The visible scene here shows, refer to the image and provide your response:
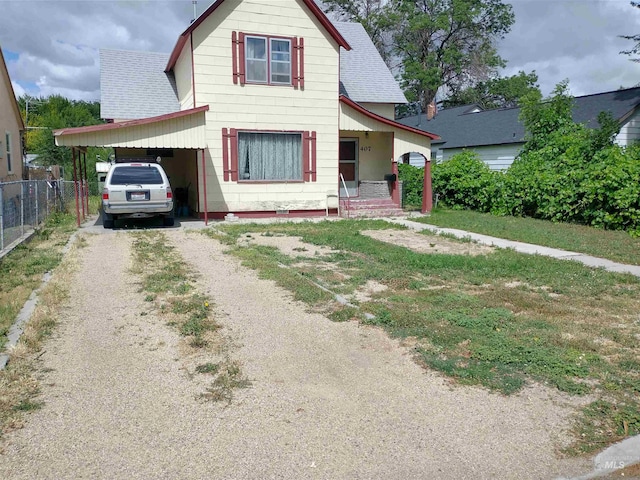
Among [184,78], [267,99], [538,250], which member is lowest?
[538,250]

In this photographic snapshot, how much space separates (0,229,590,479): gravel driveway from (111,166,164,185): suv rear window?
28.6ft

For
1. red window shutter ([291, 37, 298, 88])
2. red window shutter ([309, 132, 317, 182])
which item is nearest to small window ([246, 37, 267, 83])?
red window shutter ([291, 37, 298, 88])

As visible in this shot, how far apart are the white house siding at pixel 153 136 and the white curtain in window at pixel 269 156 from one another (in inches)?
69.2

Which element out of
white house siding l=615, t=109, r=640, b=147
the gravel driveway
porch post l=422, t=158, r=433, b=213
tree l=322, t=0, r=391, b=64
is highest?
tree l=322, t=0, r=391, b=64

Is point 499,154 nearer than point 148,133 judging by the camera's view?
No

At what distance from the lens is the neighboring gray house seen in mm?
21328

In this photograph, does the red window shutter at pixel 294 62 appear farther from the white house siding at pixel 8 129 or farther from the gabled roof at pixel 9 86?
the gabled roof at pixel 9 86

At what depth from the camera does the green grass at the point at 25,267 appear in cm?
655

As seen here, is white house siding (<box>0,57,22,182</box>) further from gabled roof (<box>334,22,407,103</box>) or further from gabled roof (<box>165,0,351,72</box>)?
gabled roof (<box>334,22,407,103</box>)

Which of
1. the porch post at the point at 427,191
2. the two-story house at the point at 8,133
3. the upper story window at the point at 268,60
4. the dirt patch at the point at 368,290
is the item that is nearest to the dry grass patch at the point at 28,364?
the dirt patch at the point at 368,290

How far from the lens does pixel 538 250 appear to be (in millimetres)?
11062

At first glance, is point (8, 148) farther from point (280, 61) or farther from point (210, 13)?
point (280, 61)

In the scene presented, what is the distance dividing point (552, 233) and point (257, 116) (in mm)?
9375

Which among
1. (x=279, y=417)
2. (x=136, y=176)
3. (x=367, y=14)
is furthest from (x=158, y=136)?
(x=367, y=14)
